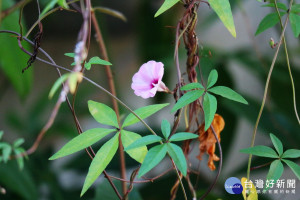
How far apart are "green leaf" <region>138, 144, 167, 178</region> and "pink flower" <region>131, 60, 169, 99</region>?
0.08 meters

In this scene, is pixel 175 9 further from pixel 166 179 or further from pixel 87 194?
pixel 87 194

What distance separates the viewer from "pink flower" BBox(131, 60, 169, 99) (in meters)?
0.43

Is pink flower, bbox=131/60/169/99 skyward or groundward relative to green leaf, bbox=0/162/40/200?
skyward

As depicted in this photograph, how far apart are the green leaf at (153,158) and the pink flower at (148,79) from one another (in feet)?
0.27

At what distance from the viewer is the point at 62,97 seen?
29 centimetres

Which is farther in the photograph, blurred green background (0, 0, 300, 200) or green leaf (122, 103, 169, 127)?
blurred green background (0, 0, 300, 200)

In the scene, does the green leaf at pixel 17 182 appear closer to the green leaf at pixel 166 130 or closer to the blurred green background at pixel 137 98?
the blurred green background at pixel 137 98

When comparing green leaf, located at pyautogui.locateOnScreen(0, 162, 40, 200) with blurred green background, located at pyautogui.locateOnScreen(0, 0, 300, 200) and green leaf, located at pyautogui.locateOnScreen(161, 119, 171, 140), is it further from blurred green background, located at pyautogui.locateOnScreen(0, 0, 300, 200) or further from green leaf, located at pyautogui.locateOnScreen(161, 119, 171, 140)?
green leaf, located at pyautogui.locateOnScreen(161, 119, 171, 140)

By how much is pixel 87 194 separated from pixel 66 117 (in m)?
0.50

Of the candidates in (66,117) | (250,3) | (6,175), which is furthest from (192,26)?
(250,3)

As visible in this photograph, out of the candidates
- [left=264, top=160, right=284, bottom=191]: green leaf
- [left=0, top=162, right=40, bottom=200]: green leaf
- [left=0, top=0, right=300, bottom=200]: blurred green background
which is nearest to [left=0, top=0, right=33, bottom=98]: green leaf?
[left=0, top=0, right=300, bottom=200]: blurred green background

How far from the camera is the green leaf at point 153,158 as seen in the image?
0.34 m

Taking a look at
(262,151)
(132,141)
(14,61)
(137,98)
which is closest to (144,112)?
(132,141)

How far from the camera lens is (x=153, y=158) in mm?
352
